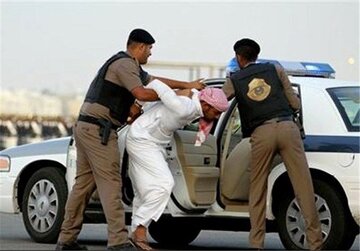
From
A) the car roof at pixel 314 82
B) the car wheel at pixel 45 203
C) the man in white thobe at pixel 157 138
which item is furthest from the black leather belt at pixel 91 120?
the car wheel at pixel 45 203

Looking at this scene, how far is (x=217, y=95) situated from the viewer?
827 cm

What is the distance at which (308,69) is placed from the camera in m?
9.64

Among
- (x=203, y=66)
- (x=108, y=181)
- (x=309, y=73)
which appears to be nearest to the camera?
(x=108, y=181)

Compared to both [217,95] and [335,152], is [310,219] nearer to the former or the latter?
[335,152]

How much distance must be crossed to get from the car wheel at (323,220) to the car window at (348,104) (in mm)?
546

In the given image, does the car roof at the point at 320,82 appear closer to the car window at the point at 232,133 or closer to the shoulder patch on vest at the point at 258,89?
the car window at the point at 232,133

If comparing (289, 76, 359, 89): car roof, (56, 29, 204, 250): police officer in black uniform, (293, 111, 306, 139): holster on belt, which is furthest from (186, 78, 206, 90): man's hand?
(289, 76, 359, 89): car roof

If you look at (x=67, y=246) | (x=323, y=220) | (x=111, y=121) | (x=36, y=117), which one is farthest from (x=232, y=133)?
(x=36, y=117)

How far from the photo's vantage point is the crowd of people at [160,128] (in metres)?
8.23

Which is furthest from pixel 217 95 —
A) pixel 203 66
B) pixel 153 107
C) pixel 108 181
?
pixel 203 66

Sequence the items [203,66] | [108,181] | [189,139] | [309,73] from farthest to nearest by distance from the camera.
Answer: [203,66] → [309,73] → [189,139] → [108,181]

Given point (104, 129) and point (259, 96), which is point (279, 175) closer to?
point (259, 96)

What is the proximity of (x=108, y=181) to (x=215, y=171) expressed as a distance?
1028mm

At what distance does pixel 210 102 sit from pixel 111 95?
2.51 feet
